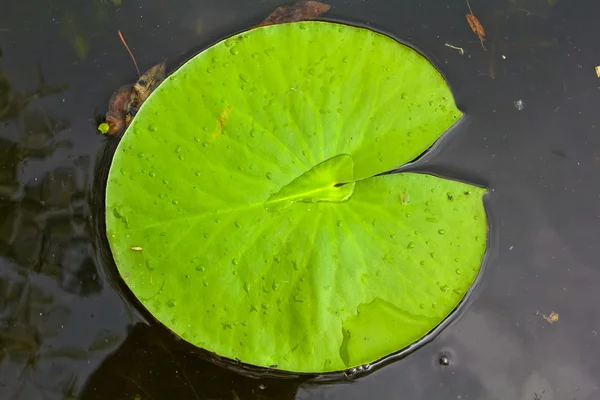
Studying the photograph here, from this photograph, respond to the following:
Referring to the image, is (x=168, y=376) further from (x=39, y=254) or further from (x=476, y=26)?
(x=476, y=26)

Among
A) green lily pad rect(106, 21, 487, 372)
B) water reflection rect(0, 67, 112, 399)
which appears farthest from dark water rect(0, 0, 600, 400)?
green lily pad rect(106, 21, 487, 372)

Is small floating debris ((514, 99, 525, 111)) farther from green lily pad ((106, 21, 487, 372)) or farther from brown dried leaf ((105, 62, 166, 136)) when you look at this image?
brown dried leaf ((105, 62, 166, 136))

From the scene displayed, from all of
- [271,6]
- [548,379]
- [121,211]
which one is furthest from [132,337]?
[548,379]

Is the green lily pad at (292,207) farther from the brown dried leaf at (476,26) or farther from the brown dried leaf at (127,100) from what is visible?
the brown dried leaf at (476,26)

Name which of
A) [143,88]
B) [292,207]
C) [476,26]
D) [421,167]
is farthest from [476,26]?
[143,88]

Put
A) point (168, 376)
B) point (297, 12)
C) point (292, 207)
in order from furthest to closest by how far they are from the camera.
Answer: point (297, 12) < point (168, 376) < point (292, 207)
